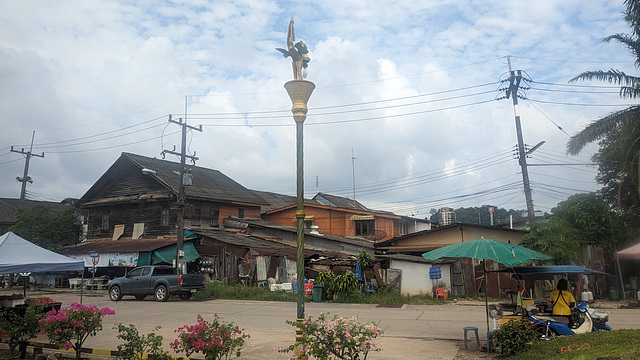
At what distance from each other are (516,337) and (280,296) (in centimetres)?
1563

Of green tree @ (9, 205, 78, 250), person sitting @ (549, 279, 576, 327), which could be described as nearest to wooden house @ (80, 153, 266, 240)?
green tree @ (9, 205, 78, 250)

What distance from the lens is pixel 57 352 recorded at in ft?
31.9

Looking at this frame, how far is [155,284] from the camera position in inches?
888

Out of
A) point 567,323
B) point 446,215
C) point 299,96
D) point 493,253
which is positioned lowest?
point 567,323

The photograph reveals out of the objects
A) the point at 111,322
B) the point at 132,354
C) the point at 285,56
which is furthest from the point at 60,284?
the point at 285,56

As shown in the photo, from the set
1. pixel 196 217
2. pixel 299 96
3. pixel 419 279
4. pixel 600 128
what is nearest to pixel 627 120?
pixel 600 128

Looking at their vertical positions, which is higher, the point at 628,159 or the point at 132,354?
the point at 628,159

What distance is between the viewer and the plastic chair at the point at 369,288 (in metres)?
21.9

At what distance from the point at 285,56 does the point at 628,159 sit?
2060 centimetres

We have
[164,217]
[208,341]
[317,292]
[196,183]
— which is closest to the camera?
[208,341]

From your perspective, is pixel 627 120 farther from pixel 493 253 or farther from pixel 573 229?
pixel 493 253

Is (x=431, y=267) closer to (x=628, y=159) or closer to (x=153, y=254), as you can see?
(x=628, y=159)

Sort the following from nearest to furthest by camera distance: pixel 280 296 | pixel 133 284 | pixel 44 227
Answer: pixel 280 296
pixel 133 284
pixel 44 227

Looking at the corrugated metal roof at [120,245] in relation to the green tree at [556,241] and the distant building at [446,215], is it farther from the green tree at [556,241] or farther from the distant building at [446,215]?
the distant building at [446,215]
